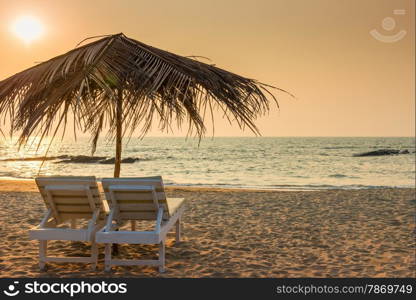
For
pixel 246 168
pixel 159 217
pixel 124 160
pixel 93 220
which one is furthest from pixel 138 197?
pixel 124 160

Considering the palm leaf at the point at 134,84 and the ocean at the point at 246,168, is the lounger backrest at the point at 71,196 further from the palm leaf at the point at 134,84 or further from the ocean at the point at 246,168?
the ocean at the point at 246,168

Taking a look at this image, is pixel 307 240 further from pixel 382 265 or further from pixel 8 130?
pixel 8 130

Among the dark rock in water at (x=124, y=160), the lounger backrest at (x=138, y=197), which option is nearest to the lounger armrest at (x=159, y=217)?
the lounger backrest at (x=138, y=197)

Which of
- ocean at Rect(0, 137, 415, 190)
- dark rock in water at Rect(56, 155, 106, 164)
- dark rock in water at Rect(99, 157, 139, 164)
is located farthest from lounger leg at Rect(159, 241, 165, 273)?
dark rock in water at Rect(56, 155, 106, 164)

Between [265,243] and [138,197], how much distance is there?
2.03 meters

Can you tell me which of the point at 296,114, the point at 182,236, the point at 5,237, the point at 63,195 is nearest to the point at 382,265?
the point at 182,236

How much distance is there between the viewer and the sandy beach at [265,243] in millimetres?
4465

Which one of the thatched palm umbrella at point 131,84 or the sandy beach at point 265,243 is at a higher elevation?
the thatched palm umbrella at point 131,84

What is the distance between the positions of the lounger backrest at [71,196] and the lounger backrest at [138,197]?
0.40 feet

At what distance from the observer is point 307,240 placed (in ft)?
19.3

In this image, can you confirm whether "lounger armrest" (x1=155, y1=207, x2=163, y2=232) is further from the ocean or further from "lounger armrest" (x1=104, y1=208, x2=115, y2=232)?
the ocean

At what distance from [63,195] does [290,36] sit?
1452cm

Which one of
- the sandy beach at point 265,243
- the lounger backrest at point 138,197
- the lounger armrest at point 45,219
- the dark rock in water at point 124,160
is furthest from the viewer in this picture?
the dark rock in water at point 124,160

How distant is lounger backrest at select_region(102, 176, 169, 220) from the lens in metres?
4.12
